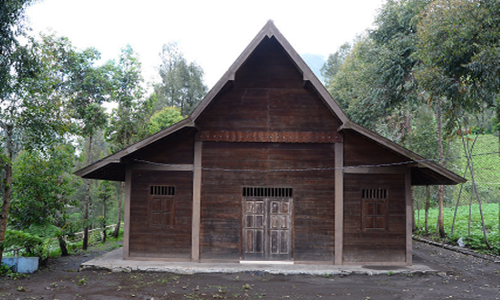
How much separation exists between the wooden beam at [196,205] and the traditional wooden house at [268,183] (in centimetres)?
3

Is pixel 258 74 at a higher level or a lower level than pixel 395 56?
lower

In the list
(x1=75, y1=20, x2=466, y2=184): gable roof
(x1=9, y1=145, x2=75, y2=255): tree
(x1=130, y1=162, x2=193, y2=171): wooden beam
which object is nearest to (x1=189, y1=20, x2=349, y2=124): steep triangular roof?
(x1=75, y1=20, x2=466, y2=184): gable roof

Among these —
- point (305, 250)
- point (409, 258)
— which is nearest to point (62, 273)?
point (305, 250)

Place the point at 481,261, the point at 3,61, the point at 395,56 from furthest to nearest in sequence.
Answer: the point at 395,56 → the point at 481,261 → the point at 3,61

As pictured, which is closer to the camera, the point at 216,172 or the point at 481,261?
the point at 216,172

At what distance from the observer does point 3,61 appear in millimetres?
8930

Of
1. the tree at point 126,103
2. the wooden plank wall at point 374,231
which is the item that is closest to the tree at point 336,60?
the tree at point 126,103

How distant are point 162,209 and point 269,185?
3.35 m

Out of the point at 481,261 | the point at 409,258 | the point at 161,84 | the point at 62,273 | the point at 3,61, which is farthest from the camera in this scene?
the point at 161,84

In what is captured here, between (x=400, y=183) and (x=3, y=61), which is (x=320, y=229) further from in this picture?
(x=3, y=61)

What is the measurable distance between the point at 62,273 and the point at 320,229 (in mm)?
7438

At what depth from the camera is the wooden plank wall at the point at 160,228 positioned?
11.2m

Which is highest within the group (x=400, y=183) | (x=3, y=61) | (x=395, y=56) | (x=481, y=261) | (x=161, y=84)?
(x=161, y=84)

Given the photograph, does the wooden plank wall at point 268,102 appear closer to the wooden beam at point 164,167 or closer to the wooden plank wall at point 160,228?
the wooden beam at point 164,167
